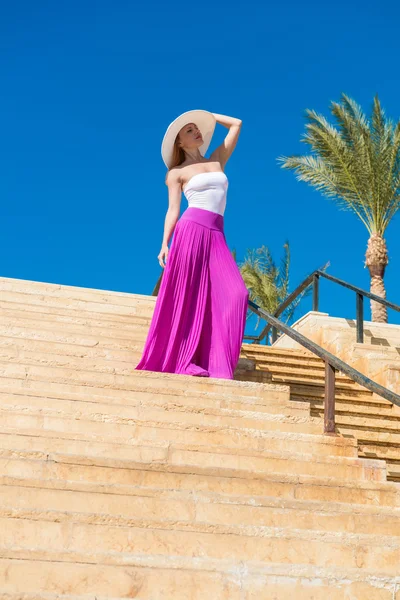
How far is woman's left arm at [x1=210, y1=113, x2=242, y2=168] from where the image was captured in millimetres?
8406

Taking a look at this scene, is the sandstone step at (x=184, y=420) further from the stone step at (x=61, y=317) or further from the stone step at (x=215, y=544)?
the stone step at (x=61, y=317)

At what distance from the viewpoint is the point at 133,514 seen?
4.57m

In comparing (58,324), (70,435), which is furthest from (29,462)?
(58,324)

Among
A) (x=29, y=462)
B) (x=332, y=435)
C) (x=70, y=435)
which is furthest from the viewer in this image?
(x=332, y=435)

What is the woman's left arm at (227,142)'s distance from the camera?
8.41 metres

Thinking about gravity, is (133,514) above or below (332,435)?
below

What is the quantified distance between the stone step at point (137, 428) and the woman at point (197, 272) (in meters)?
1.31

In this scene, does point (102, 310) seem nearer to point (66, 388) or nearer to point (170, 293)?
point (170, 293)

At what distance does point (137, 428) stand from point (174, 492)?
49.0 inches

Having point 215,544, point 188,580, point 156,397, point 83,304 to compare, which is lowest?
point 188,580

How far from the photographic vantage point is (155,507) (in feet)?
15.1

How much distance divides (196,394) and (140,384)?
46 cm

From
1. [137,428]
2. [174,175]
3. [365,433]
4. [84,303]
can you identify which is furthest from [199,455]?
[84,303]

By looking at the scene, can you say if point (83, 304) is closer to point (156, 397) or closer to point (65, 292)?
point (65, 292)
